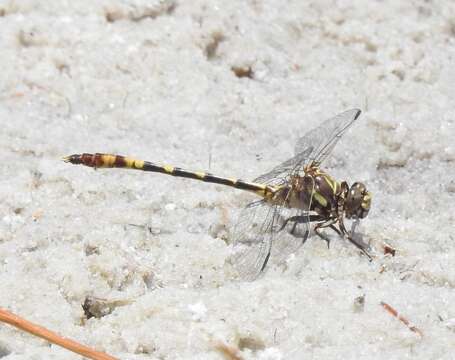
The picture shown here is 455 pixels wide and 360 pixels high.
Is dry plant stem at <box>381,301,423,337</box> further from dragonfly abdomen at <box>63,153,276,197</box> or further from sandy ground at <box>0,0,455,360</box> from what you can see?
dragonfly abdomen at <box>63,153,276,197</box>

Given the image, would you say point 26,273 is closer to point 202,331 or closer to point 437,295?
point 202,331

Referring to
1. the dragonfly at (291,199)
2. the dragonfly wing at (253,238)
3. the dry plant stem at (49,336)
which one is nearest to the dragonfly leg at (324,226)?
the dragonfly at (291,199)

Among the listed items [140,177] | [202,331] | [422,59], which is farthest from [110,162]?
[422,59]

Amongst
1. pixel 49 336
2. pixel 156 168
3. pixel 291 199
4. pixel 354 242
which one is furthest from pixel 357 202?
pixel 49 336

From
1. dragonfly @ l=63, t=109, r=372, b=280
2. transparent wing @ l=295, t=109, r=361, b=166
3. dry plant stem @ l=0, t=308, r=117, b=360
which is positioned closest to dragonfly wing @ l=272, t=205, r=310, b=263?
dragonfly @ l=63, t=109, r=372, b=280

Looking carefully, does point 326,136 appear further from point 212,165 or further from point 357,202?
point 212,165

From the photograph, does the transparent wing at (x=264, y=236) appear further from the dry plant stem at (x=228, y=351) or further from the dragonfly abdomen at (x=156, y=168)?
the dry plant stem at (x=228, y=351)
